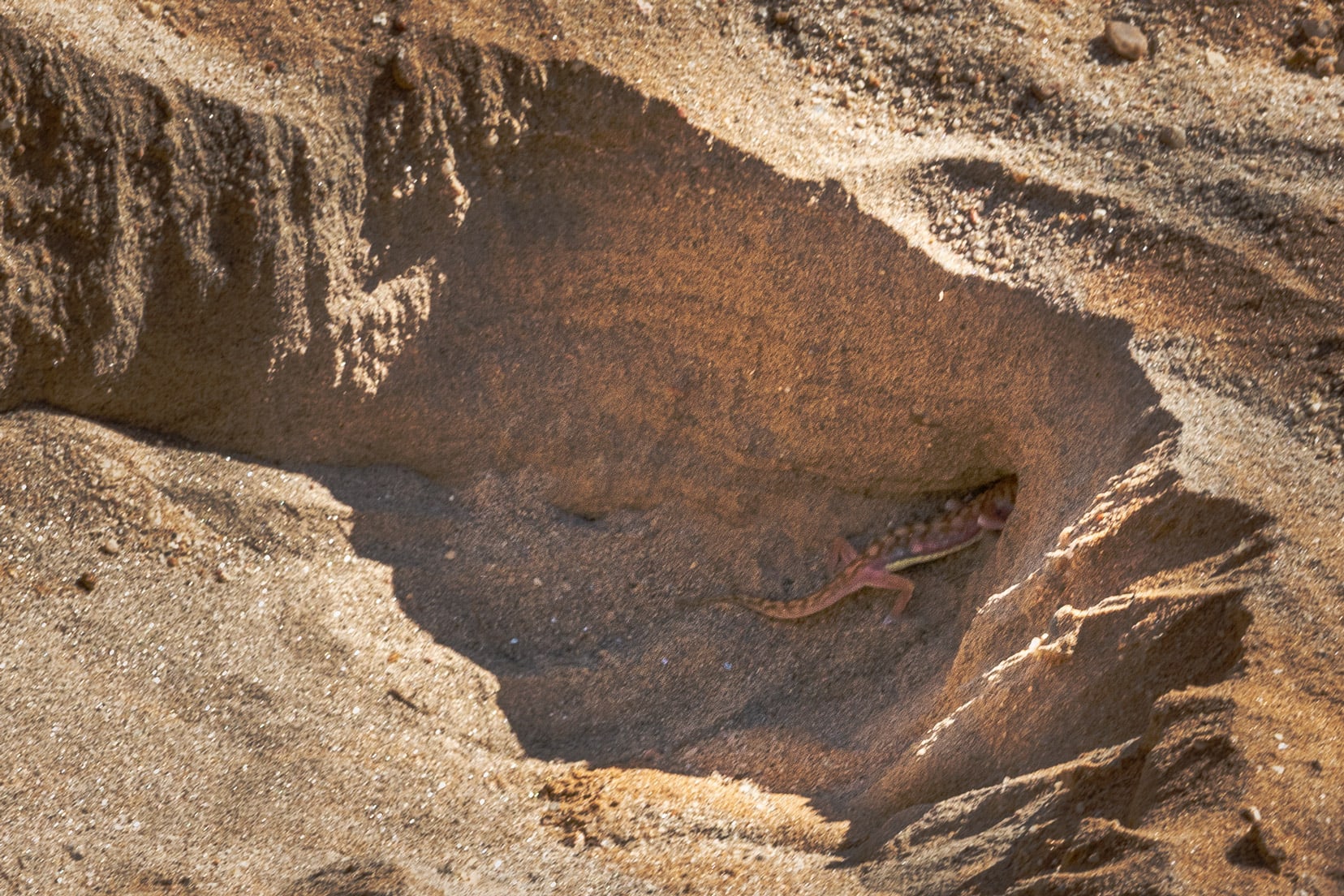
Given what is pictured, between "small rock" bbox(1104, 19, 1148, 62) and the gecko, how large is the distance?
1740 millimetres

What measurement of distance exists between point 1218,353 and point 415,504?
121 inches

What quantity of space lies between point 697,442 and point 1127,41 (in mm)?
2336

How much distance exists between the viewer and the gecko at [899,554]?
436cm

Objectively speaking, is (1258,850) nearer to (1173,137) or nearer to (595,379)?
(1173,137)

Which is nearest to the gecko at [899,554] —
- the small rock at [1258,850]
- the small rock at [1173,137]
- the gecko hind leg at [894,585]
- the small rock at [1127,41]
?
the gecko hind leg at [894,585]

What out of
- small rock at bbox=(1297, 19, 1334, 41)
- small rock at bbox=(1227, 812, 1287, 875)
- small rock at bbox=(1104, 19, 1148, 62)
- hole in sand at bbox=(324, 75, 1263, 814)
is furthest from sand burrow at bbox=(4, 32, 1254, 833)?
small rock at bbox=(1297, 19, 1334, 41)

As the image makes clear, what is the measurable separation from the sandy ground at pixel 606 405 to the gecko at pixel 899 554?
0.10m

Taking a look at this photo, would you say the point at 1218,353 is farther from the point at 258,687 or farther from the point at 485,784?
the point at 258,687

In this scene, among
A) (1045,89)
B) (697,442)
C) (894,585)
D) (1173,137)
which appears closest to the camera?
(1173,137)

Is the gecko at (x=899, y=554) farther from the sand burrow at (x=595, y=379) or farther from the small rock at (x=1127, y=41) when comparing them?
the small rock at (x=1127, y=41)

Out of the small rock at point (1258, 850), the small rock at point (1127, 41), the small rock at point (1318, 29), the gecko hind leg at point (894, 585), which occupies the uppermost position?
the small rock at point (1318, 29)

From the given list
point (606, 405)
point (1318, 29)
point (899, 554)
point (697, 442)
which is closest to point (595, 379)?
point (606, 405)

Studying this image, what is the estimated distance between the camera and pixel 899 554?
4438 mm

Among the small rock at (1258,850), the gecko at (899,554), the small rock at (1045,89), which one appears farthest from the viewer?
the gecko at (899,554)
